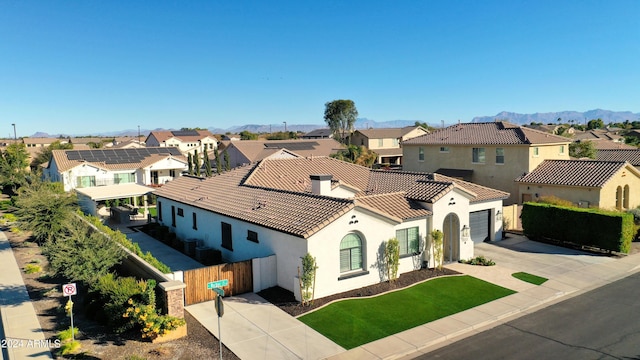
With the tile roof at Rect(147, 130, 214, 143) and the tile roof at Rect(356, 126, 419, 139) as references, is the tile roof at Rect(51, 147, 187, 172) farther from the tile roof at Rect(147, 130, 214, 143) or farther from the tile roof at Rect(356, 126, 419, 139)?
the tile roof at Rect(147, 130, 214, 143)

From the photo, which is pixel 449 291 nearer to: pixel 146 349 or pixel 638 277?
pixel 638 277

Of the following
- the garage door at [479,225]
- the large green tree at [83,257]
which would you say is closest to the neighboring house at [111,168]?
the large green tree at [83,257]

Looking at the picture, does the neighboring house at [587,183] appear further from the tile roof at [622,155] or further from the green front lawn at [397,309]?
the green front lawn at [397,309]

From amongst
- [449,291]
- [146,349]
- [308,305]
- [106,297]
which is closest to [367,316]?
[308,305]

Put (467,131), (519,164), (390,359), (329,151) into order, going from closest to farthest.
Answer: (390,359) < (519,164) < (467,131) < (329,151)

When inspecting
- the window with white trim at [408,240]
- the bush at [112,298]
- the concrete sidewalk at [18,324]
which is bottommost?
the concrete sidewalk at [18,324]

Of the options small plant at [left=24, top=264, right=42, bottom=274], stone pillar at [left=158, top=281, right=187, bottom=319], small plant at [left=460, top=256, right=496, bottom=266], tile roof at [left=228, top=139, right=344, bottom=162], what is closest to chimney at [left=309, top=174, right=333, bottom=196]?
small plant at [left=460, top=256, right=496, bottom=266]
